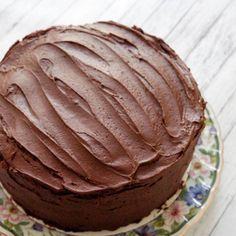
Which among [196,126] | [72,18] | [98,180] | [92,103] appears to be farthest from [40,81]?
[72,18]

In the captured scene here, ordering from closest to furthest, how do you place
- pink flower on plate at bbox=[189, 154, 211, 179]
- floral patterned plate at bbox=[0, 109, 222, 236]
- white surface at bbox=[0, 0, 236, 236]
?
floral patterned plate at bbox=[0, 109, 222, 236] → pink flower on plate at bbox=[189, 154, 211, 179] → white surface at bbox=[0, 0, 236, 236]

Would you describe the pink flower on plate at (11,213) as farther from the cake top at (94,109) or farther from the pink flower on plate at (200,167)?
the pink flower on plate at (200,167)

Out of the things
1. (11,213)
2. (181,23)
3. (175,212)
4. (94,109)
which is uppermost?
(181,23)

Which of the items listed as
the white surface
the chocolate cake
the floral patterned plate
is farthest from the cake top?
the white surface

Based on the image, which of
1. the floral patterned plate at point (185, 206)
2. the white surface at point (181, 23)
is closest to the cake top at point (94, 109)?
the floral patterned plate at point (185, 206)

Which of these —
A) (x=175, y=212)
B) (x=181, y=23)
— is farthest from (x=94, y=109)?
(x=181, y=23)

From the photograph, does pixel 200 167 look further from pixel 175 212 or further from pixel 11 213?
pixel 11 213

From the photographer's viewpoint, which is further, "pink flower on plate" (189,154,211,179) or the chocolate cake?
"pink flower on plate" (189,154,211,179)

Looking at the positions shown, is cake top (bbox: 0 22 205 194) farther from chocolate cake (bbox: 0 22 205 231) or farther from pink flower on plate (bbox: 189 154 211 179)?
pink flower on plate (bbox: 189 154 211 179)
